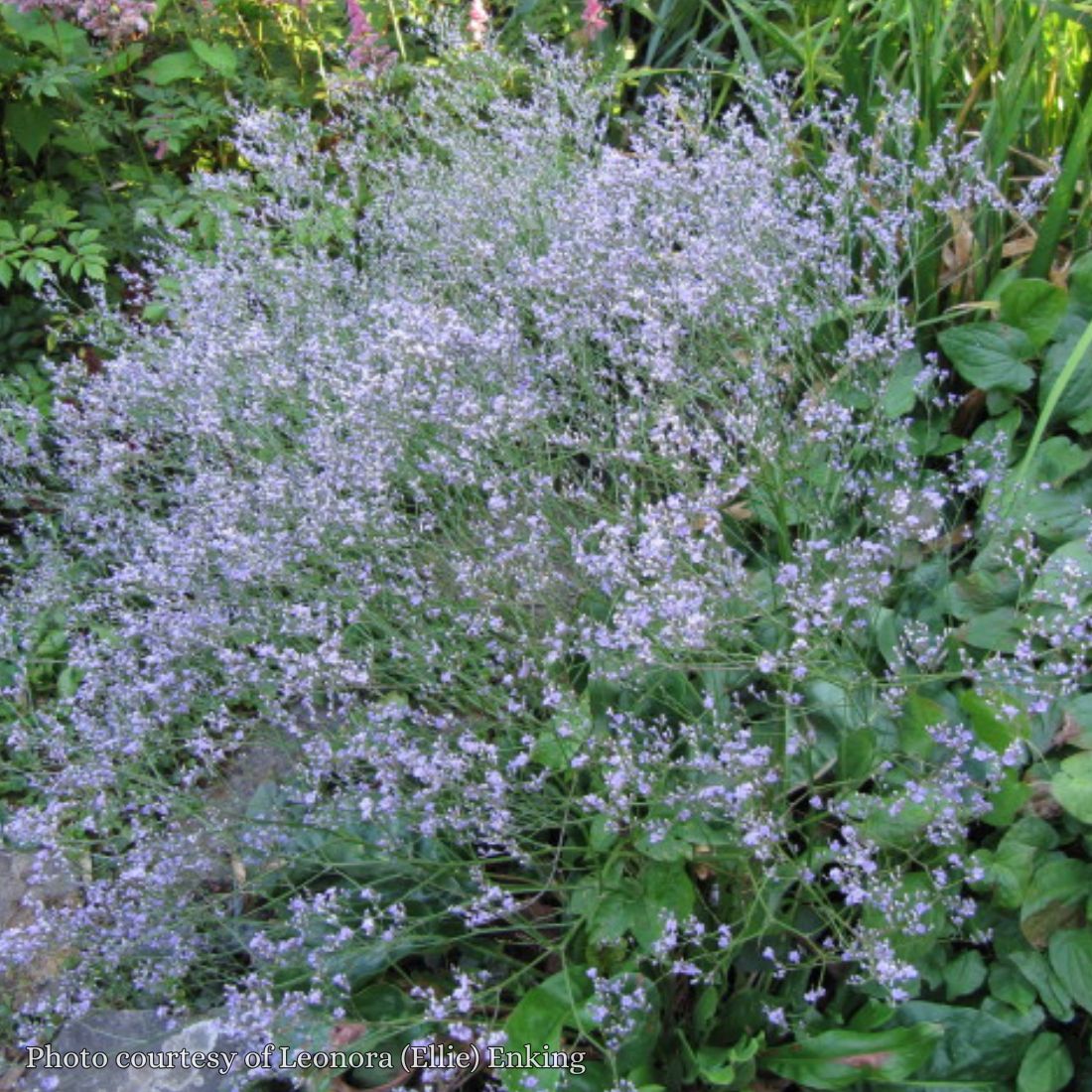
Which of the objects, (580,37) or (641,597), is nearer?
(641,597)

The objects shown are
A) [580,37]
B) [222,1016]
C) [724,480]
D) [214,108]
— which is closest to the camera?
[222,1016]

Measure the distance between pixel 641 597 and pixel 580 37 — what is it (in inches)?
143

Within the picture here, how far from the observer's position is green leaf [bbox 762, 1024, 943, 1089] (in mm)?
2191

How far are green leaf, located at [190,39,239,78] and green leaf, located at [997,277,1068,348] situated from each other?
3036mm

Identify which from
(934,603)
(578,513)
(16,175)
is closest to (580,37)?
(16,175)

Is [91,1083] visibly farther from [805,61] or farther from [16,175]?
[16,175]

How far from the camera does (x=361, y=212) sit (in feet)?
16.1

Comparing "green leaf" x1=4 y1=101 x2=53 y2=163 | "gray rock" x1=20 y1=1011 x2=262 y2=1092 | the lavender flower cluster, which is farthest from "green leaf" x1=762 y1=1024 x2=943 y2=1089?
"green leaf" x1=4 y1=101 x2=53 y2=163

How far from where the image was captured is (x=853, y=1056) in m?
2.26

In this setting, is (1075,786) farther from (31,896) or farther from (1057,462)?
(31,896)

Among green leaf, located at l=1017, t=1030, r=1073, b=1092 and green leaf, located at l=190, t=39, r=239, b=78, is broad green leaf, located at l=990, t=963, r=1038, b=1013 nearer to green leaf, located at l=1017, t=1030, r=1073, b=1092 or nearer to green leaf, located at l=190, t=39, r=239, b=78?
green leaf, located at l=1017, t=1030, r=1073, b=1092

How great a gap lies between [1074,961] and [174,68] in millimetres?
4342

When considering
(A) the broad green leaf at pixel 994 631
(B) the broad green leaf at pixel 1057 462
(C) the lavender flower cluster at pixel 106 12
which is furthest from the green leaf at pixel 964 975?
(C) the lavender flower cluster at pixel 106 12

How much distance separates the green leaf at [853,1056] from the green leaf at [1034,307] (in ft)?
5.65
